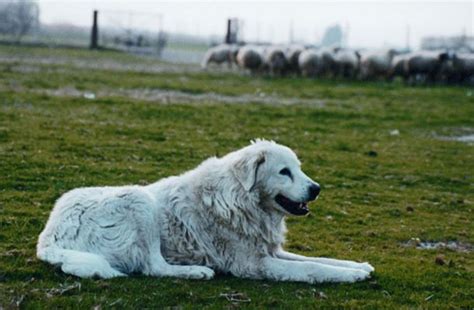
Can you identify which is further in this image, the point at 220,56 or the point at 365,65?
the point at 220,56

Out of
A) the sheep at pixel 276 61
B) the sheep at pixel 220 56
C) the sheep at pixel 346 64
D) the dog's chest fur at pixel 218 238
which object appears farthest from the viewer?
the sheep at pixel 220 56

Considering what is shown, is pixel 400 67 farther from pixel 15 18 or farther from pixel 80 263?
pixel 80 263

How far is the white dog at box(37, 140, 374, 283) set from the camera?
6809 millimetres

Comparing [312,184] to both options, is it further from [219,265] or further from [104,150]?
[104,150]

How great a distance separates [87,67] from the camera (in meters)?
31.5

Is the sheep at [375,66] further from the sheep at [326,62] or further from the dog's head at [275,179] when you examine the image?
the dog's head at [275,179]

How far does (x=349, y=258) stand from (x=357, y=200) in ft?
10.2

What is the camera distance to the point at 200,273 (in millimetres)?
6832

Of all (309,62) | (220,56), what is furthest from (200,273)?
(220,56)

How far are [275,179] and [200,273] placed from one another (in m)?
1.18

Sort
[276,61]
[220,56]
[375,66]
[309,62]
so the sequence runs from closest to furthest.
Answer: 1. [309,62]
2. [375,66]
3. [276,61]
4. [220,56]

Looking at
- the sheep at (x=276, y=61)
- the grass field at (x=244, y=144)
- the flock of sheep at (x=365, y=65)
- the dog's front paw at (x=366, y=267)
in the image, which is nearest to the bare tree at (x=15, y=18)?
the flock of sheep at (x=365, y=65)

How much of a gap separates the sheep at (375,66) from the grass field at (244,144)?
11281mm

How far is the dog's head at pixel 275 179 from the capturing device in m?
7.10
